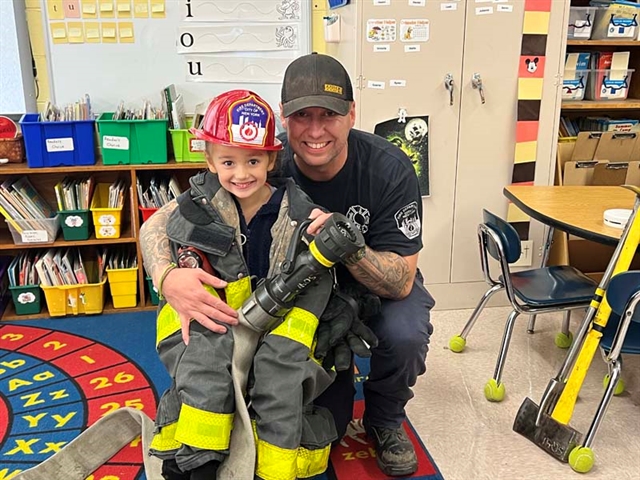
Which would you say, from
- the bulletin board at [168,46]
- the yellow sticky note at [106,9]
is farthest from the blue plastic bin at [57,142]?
the yellow sticky note at [106,9]

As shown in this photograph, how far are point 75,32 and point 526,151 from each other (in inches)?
86.6

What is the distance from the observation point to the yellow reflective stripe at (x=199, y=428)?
Result: 4.64ft

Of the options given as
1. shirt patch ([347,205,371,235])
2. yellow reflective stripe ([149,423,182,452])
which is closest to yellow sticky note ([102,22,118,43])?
shirt patch ([347,205,371,235])

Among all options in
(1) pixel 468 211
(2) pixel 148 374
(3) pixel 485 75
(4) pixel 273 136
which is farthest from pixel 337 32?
(2) pixel 148 374

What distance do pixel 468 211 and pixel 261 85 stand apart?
120cm

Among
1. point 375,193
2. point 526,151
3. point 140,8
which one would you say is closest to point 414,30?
point 526,151

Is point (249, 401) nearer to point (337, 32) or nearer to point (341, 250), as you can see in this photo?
point (341, 250)

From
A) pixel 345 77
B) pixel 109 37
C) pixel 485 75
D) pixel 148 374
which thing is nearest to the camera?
pixel 345 77

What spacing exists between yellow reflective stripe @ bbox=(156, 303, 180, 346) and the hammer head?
47.6 inches

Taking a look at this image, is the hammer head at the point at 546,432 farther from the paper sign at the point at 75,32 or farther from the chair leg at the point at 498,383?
the paper sign at the point at 75,32

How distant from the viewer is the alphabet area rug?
1.93m

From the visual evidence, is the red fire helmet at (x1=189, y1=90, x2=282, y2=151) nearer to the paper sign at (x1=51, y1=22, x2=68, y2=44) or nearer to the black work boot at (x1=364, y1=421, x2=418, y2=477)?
the black work boot at (x1=364, y1=421, x2=418, y2=477)

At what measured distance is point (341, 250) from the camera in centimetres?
139

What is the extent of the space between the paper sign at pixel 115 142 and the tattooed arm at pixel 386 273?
62.4 inches
